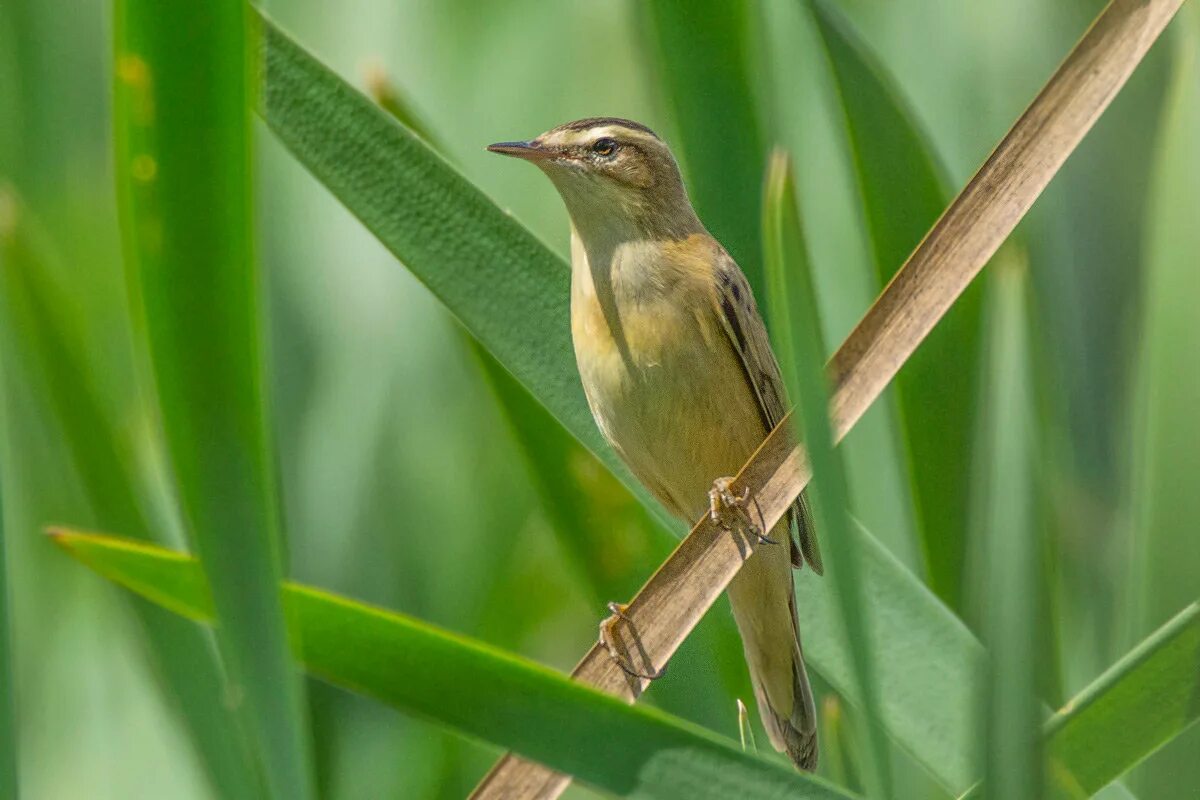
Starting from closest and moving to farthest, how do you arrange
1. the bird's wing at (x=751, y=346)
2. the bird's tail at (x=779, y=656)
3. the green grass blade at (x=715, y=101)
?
the green grass blade at (x=715, y=101) → the bird's tail at (x=779, y=656) → the bird's wing at (x=751, y=346)

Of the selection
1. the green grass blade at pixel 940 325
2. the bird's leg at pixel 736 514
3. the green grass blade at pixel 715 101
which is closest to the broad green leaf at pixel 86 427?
the bird's leg at pixel 736 514

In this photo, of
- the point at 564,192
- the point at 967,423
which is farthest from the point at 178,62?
the point at 564,192

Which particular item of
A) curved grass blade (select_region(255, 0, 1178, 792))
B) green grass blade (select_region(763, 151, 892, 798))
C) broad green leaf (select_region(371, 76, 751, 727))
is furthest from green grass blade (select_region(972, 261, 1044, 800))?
broad green leaf (select_region(371, 76, 751, 727))

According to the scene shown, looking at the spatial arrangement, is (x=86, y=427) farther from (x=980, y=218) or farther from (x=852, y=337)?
(x=980, y=218)

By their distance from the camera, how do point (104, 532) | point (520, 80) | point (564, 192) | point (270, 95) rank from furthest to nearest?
point (520, 80)
point (564, 192)
point (104, 532)
point (270, 95)

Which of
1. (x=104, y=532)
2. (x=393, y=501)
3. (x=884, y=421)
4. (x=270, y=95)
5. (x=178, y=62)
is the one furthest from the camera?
A: (x=393, y=501)

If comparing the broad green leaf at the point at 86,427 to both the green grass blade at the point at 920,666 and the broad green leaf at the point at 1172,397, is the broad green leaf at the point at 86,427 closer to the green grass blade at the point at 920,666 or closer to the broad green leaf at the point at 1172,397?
the green grass blade at the point at 920,666

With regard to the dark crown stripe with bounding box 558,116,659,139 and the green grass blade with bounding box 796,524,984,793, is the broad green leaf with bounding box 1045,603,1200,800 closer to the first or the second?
the green grass blade with bounding box 796,524,984,793

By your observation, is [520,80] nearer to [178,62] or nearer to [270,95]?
[270,95]
